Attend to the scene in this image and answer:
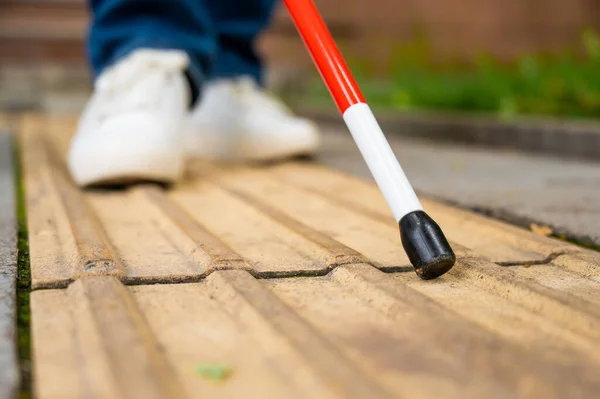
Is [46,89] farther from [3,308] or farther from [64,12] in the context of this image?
[3,308]

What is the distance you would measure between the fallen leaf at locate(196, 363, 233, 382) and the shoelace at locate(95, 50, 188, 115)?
0.93 meters

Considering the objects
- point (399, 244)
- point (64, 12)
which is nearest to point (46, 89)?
point (64, 12)

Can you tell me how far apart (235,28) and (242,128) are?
0.99 ft

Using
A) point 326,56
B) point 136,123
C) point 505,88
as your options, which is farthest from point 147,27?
point 505,88

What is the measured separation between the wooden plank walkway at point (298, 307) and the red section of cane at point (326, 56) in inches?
7.2

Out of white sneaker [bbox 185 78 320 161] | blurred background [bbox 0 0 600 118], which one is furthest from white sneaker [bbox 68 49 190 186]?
blurred background [bbox 0 0 600 118]

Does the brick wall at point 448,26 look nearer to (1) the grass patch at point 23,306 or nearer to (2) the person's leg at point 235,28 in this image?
A: (2) the person's leg at point 235,28

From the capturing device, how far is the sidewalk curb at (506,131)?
2.00m

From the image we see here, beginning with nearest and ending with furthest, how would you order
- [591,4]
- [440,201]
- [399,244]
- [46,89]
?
1. [399,244]
2. [440,201]
3. [46,89]
4. [591,4]

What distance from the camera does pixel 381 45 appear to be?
471 centimetres

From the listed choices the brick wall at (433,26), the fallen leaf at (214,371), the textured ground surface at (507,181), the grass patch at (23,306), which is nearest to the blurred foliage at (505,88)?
the textured ground surface at (507,181)

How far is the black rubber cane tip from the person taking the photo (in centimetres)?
79

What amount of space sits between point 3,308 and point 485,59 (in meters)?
2.69

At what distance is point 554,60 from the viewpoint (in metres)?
3.43
